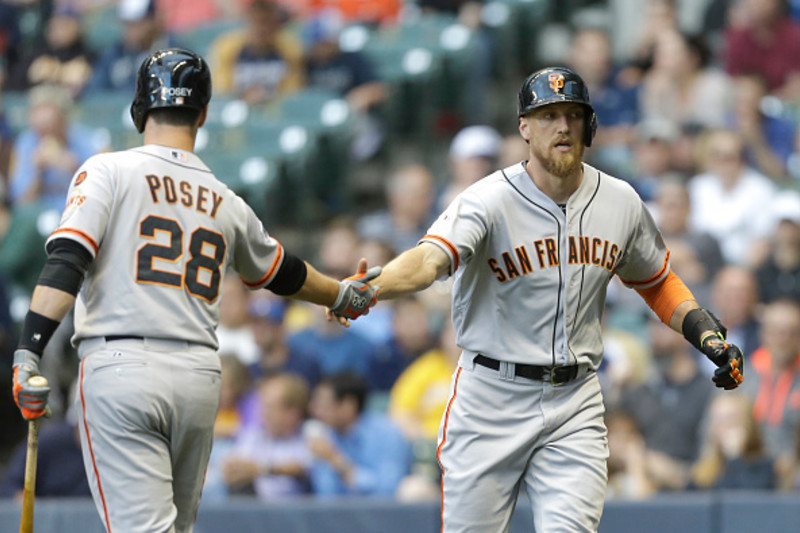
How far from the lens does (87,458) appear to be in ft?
13.9

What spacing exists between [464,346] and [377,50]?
6.67 m

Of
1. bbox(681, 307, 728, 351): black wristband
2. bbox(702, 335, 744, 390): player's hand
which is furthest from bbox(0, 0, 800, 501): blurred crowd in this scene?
bbox(702, 335, 744, 390): player's hand

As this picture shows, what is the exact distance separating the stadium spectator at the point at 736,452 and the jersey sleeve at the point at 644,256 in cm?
214

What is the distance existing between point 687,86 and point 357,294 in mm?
5853

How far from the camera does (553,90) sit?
443 centimetres

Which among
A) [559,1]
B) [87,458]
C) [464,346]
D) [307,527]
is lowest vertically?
[307,527]

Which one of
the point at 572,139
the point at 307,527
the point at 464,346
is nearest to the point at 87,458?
the point at 464,346

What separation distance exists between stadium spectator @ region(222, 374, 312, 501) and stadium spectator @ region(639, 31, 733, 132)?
12.8 feet

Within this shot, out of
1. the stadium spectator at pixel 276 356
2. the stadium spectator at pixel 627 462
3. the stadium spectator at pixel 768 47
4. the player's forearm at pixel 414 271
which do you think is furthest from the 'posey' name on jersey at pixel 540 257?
the stadium spectator at pixel 768 47

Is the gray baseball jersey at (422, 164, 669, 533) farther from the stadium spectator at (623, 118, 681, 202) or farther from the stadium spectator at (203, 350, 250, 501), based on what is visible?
the stadium spectator at (623, 118, 681, 202)

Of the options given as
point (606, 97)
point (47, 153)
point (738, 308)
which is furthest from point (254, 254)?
point (606, 97)

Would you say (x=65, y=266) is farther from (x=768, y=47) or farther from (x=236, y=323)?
(x=768, y=47)

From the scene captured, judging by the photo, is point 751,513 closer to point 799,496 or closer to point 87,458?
point 799,496

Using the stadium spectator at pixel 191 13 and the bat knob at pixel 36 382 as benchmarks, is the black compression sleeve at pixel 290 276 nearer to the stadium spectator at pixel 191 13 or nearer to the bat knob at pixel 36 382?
the bat knob at pixel 36 382
